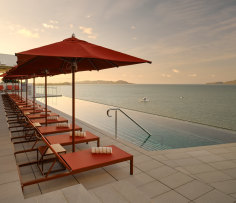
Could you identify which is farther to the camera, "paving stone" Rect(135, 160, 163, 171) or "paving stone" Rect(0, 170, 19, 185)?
"paving stone" Rect(135, 160, 163, 171)

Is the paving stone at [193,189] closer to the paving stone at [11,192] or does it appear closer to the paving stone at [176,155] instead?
the paving stone at [176,155]

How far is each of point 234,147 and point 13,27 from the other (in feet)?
56.7

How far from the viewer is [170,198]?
2844 mm

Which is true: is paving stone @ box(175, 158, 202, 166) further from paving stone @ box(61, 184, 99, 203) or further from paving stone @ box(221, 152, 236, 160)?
paving stone @ box(61, 184, 99, 203)

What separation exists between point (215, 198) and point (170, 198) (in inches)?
27.7

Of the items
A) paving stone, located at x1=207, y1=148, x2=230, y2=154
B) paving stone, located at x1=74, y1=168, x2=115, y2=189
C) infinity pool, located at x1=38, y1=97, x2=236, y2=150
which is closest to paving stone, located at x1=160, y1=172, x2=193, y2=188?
paving stone, located at x1=74, y1=168, x2=115, y2=189

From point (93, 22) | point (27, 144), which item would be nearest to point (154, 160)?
point (27, 144)

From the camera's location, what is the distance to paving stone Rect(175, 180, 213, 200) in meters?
2.93

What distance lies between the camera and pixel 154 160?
14.2 feet

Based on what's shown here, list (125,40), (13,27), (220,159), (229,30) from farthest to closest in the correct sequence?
1. (229,30)
2. (125,40)
3. (13,27)
4. (220,159)

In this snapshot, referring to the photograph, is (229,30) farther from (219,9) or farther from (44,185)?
(44,185)

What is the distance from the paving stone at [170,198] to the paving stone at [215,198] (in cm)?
22

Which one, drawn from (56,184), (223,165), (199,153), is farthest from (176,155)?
(56,184)

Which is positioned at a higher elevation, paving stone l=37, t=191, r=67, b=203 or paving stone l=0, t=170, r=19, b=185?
paving stone l=37, t=191, r=67, b=203
